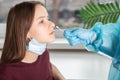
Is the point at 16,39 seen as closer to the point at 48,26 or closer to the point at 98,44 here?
the point at 48,26

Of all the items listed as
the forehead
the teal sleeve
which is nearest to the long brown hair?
the forehead

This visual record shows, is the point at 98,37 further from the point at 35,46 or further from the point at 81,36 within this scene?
the point at 35,46

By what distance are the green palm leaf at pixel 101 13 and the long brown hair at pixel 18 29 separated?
0.90ft

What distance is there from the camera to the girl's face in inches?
45.6

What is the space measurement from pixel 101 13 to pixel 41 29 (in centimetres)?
30

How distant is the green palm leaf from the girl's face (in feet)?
0.61

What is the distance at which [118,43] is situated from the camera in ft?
2.91

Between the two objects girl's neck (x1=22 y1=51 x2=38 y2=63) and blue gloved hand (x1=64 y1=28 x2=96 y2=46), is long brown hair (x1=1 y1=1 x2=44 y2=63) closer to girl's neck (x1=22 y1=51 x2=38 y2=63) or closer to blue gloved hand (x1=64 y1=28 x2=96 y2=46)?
girl's neck (x1=22 y1=51 x2=38 y2=63)

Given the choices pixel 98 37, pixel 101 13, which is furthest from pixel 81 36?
pixel 101 13

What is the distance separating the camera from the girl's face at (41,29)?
1158 mm

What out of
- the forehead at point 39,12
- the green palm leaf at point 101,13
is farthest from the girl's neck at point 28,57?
the green palm leaf at point 101,13

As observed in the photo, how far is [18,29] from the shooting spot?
3.79ft

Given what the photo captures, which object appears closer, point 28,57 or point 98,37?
point 98,37

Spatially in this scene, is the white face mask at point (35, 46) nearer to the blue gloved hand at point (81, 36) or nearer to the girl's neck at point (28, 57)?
the girl's neck at point (28, 57)
